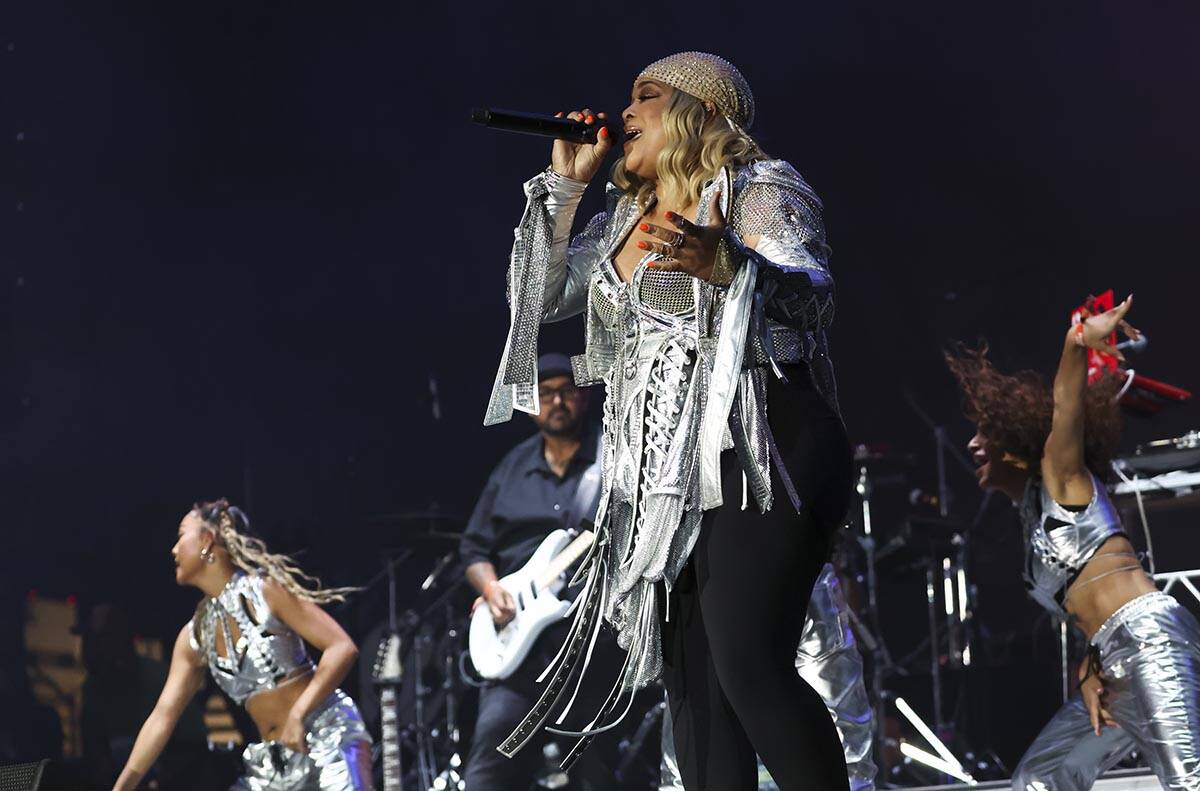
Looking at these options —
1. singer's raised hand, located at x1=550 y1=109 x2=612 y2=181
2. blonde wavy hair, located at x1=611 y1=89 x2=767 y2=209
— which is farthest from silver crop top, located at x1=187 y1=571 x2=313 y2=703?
blonde wavy hair, located at x1=611 y1=89 x2=767 y2=209

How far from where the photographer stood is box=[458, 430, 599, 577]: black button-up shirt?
18.9 ft

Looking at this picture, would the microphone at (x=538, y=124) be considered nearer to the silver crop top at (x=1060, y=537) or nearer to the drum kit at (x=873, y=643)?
the silver crop top at (x=1060, y=537)

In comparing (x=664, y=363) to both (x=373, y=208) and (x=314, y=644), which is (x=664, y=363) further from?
(x=373, y=208)

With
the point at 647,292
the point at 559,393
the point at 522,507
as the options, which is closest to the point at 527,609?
the point at 522,507

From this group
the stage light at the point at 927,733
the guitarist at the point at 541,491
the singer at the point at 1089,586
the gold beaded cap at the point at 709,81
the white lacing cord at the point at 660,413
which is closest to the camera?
the white lacing cord at the point at 660,413

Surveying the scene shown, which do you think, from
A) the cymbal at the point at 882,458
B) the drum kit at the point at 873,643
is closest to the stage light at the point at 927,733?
the drum kit at the point at 873,643

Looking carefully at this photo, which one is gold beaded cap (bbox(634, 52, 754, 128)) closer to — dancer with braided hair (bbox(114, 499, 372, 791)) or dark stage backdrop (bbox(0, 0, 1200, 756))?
dancer with braided hair (bbox(114, 499, 372, 791))

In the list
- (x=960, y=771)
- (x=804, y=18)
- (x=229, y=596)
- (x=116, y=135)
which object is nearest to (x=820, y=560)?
(x=229, y=596)

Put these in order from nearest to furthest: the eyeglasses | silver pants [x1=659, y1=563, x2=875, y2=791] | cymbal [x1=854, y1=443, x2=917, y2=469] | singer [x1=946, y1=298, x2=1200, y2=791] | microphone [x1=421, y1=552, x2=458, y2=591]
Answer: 1. silver pants [x1=659, y1=563, x2=875, y2=791]
2. singer [x1=946, y1=298, x2=1200, y2=791]
3. the eyeglasses
4. cymbal [x1=854, y1=443, x2=917, y2=469]
5. microphone [x1=421, y1=552, x2=458, y2=591]

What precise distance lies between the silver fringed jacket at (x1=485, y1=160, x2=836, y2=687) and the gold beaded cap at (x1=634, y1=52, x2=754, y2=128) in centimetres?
13

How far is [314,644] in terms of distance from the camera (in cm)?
468

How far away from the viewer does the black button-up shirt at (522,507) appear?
5.77 m

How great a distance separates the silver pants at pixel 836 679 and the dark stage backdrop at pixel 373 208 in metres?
3.46

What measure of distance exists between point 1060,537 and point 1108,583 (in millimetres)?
164
